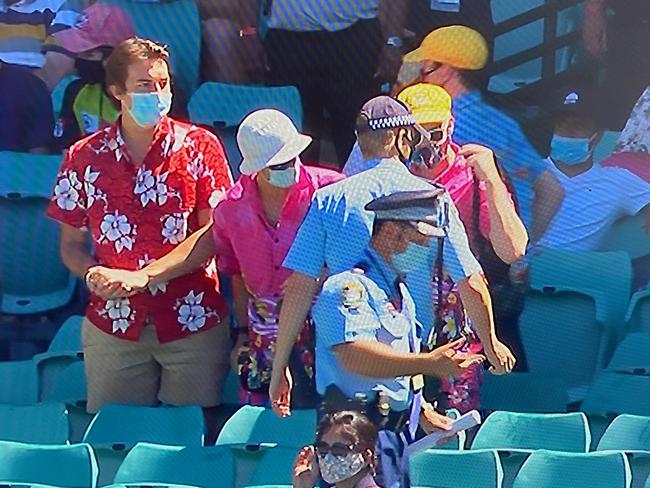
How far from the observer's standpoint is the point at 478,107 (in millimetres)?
4590

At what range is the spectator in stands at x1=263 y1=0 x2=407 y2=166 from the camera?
4629 millimetres

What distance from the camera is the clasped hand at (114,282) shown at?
13.2 ft

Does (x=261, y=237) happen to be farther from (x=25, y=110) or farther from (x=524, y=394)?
(x=25, y=110)

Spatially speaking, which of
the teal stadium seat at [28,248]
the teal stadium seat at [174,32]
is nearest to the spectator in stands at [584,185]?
the teal stadium seat at [174,32]

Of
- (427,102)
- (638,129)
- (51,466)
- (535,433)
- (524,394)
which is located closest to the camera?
(51,466)

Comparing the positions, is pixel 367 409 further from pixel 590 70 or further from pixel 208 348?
pixel 590 70

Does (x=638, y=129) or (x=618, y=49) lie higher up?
(x=618, y=49)

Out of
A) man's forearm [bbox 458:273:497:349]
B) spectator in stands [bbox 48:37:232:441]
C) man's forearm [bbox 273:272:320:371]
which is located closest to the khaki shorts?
spectator in stands [bbox 48:37:232:441]

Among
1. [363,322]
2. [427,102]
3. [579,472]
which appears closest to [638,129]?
[427,102]

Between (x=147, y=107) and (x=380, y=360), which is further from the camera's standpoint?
(x=147, y=107)

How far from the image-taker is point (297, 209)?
4047mm

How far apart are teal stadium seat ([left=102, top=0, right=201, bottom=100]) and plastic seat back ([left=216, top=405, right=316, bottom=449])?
1.21 metres

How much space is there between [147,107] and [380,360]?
136 cm

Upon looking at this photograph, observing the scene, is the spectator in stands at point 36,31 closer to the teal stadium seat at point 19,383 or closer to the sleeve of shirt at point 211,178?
the sleeve of shirt at point 211,178
